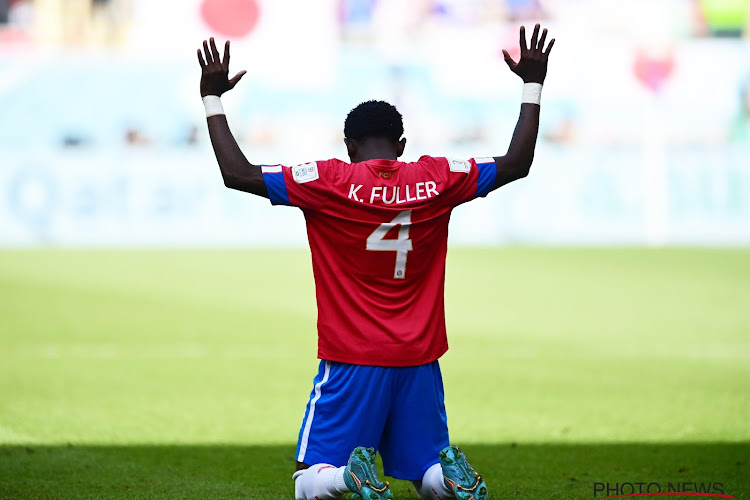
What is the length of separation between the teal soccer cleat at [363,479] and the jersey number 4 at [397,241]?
2.50 feet

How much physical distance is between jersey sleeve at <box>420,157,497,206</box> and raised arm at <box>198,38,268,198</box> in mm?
734

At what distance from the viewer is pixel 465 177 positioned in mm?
4609

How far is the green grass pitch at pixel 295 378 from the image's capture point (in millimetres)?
5875

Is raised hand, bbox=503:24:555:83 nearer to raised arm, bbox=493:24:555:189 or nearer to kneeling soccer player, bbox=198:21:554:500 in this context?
raised arm, bbox=493:24:555:189

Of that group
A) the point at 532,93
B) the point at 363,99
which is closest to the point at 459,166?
the point at 532,93

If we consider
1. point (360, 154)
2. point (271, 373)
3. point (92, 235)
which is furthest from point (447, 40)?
point (360, 154)

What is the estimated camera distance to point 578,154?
24.1 meters

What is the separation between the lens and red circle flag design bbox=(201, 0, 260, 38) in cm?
2792

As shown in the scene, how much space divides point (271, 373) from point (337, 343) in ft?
16.7

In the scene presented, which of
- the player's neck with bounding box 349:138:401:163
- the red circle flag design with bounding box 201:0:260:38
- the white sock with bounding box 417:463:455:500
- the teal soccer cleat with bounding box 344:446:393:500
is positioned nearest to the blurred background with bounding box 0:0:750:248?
the red circle flag design with bounding box 201:0:260:38

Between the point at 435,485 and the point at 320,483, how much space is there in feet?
1.55

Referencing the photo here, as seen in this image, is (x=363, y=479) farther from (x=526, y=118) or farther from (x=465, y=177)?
(x=526, y=118)

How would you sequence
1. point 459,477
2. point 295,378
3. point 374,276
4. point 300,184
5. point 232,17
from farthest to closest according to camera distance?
point 232,17, point 295,378, point 374,276, point 300,184, point 459,477

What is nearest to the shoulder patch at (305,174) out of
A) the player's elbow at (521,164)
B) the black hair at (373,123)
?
the black hair at (373,123)
